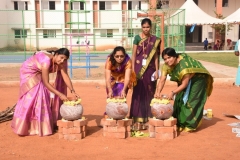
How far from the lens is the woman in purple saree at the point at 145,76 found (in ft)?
18.0

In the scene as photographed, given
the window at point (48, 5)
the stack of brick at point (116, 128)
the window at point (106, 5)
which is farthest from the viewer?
the window at point (106, 5)

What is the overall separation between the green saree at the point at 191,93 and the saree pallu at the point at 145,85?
0.38 meters

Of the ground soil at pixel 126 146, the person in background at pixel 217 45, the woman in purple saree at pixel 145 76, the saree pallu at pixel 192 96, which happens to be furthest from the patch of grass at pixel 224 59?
Result: the ground soil at pixel 126 146

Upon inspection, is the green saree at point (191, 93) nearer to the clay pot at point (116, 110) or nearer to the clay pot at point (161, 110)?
the clay pot at point (161, 110)

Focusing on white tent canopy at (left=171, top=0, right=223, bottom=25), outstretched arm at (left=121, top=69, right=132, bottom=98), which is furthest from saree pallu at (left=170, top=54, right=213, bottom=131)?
white tent canopy at (left=171, top=0, right=223, bottom=25)

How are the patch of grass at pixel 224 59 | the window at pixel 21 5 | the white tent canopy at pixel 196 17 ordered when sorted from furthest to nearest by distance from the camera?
the window at pixel 21 5, the white tent canopy at pixel 196 17, the patch of grass at pixel 224 59

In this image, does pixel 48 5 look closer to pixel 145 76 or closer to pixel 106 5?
pixel 106 5

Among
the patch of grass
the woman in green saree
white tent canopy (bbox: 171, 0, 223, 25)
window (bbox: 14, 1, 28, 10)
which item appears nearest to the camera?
the woman in green saree

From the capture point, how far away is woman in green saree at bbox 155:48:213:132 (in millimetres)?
5090

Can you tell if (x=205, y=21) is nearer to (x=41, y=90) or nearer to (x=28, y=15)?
(x=28, y=15)

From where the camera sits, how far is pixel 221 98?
8359mm

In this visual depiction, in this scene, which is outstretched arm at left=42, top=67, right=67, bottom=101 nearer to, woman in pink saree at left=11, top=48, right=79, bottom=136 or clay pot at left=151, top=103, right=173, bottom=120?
woman in pink saree at left=11, top=48, right=79, bottom=136

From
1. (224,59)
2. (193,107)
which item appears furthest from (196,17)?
(193,107)

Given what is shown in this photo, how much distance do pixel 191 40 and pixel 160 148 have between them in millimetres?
33647
